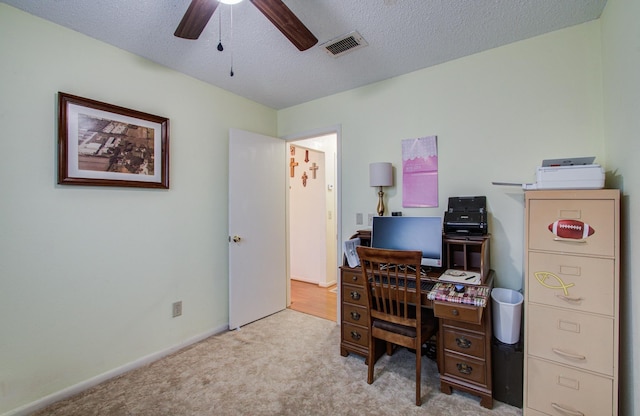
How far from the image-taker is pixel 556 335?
A: 5.18 ft

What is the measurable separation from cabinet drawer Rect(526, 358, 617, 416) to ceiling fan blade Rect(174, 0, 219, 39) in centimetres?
259

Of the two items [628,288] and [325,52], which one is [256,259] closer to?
[325,52]

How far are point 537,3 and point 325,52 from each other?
4.51 feet

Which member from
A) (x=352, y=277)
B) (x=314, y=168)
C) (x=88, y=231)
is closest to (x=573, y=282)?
(x=352, y=277)

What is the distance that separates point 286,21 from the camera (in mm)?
1441

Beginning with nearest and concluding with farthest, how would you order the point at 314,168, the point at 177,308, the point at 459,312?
the point at 459,312, the point at 177,308, the point at 314,168

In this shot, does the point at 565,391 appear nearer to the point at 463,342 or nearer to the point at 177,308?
the point at 463,342

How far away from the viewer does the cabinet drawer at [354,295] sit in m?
2.27

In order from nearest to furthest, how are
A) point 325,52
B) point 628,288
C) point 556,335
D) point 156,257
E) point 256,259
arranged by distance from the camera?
point 628,288 < point 556,335 < point 325,52 < point 156,257 < point 256,259

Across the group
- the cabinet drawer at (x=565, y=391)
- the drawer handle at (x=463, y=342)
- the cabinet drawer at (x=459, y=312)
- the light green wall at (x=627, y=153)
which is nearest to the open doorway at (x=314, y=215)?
the drawer handle at (x=463, y=342)

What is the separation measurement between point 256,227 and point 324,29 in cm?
203

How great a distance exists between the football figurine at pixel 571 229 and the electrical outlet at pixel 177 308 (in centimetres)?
287

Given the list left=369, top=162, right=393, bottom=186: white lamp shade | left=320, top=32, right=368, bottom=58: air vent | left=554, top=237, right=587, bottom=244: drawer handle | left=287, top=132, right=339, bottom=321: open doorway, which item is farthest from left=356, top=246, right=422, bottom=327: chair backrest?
left=287, top=132, right=339, bottom=321: open doorway

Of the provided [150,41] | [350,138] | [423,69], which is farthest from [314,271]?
[150,41]
